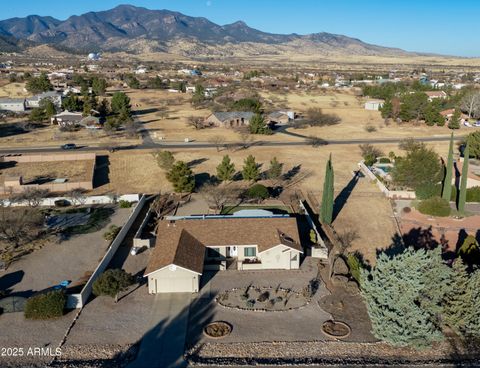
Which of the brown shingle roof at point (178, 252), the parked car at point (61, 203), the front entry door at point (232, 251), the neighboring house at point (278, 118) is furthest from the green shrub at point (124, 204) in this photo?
the neighboring house at point (278, 118)

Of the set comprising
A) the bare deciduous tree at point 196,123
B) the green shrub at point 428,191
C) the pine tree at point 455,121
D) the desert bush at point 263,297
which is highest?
the pine tree at point 455,121

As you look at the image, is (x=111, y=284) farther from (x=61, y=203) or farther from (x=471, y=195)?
(x=471, y=195)

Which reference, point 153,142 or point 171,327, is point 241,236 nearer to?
point 171,327

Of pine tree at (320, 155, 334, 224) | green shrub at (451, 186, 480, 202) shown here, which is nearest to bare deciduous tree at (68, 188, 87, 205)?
pine tree at (320, 155, 334, 224)

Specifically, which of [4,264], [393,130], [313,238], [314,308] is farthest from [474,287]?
[393,130]

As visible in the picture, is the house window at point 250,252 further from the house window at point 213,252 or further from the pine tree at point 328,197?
the pine tree at point 328,197

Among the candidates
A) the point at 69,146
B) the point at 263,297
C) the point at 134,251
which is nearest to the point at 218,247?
the point at 263,297
